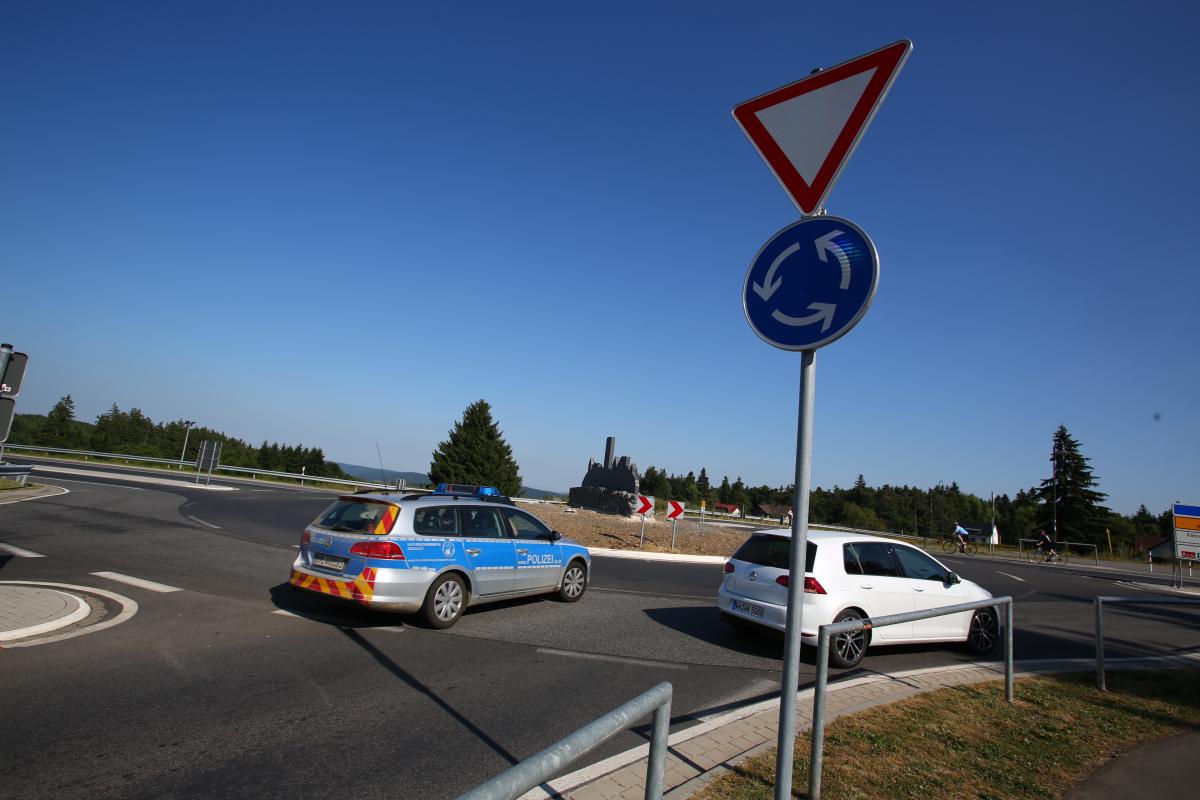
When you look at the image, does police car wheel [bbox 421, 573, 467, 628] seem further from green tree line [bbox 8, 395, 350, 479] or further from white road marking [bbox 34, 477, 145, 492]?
green tree line [bbox 8, 395, 350, 479]

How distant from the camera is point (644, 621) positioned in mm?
9062

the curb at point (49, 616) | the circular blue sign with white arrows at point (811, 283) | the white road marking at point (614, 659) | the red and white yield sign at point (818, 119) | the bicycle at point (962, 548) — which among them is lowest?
the curb at point (49, 616)

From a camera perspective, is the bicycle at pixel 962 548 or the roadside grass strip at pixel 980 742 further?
the bicycle at pixel 962 548

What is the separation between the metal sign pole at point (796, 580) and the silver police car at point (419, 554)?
5.65 metres

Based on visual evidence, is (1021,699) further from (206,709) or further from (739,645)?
(206,709)

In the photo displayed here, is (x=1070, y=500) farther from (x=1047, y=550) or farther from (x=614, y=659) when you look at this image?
(x=614, y=659)

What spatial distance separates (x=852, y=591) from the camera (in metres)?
7.41

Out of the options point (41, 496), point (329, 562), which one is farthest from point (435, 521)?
point (41, 496)

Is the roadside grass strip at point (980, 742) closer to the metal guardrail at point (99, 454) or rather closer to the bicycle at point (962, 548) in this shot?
the bicycle at point (962, 548)

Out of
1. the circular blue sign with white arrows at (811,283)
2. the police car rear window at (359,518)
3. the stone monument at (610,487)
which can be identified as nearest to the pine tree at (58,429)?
the stone monument at (610,487)

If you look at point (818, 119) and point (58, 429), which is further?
point (58, 429)

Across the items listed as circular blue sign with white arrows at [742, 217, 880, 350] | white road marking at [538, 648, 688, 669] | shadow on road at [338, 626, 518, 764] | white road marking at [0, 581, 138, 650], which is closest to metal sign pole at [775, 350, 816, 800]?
circular blue sign with white arrows at [742, 217, 880, 350]

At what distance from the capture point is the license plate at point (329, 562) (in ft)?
24.3

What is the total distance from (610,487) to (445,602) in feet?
98.7
